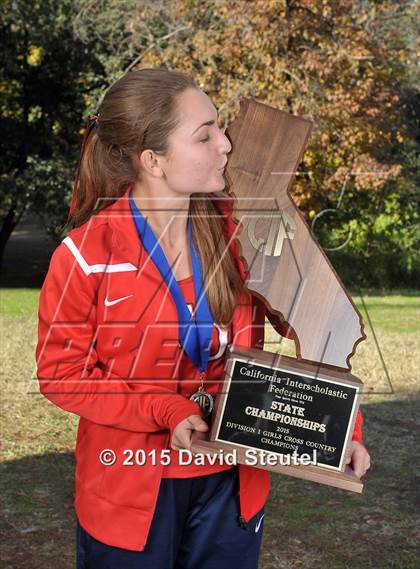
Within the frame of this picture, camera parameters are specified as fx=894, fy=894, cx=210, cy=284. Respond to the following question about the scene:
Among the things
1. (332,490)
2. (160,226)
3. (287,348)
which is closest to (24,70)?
(287,348)

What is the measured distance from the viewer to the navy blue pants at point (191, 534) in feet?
7.41

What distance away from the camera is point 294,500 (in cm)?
555

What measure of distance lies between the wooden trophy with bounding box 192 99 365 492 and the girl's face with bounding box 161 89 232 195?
0.15ft

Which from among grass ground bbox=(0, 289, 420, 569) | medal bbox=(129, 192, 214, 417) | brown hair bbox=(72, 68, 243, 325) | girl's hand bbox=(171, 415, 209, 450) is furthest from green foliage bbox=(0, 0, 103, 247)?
girl's hand bbox=(171, 415, 209, 450)

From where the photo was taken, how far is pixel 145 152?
2.29 m

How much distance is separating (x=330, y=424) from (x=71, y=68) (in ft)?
64.6

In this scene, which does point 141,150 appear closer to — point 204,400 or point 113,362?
point 113,362

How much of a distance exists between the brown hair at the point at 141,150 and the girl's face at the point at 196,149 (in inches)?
0.9

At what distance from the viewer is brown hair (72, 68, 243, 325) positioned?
2229 millimetres

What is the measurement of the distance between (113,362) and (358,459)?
657mm

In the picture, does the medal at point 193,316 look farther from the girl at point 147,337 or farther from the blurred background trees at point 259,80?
the blurred background trees at point 259,80

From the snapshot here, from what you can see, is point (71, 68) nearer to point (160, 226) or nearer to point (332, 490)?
point (332, 490)

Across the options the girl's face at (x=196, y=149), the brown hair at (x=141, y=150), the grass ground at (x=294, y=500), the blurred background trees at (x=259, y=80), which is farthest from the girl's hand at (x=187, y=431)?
the blurred background trees at (x=259, y=80)

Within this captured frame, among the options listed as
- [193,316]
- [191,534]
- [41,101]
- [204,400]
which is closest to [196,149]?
[193,316]
